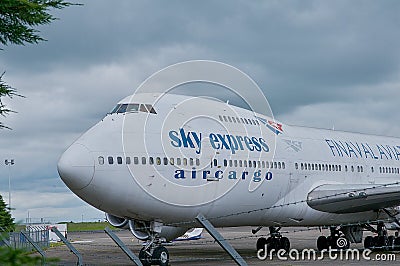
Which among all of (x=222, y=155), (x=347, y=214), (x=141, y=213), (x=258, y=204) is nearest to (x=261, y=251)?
(x=347, y=214)

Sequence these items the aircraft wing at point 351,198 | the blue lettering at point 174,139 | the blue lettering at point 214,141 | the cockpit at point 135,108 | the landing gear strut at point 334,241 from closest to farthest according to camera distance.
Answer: the blue lettering at point 174,139, the cockpit at point 135,108, the blue lettering at point 214,141, the aircraft wing at point 351,198, the landing gear strut at point 334,241

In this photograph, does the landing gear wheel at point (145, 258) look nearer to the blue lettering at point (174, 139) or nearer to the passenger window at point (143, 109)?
the blue lettering at point (174, 139)

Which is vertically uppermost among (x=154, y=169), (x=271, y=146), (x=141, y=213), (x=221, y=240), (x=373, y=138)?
(x=373, y=138)

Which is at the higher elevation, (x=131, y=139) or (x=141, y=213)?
(x=131, y=139)

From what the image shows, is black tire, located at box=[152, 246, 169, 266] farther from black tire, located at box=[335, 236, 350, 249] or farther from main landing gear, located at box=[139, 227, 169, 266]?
black tire, located at box=[335, 236, 350, 249]

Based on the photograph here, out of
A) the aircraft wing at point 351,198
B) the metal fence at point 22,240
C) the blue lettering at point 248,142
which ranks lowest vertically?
the metal fence at point 22,240

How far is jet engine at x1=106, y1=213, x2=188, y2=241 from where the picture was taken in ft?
52.5

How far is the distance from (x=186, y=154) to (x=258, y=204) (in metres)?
3.49

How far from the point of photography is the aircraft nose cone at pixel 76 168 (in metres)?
14.1

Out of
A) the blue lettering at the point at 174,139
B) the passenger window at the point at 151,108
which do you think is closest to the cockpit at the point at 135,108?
the passenger window at the point at 151,108

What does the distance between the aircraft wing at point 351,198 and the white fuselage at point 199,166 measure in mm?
298

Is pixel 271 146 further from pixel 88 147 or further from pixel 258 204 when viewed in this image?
pixel 88 147

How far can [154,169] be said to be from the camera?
50.1ft

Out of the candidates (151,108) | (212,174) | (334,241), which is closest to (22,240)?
(151,108)
